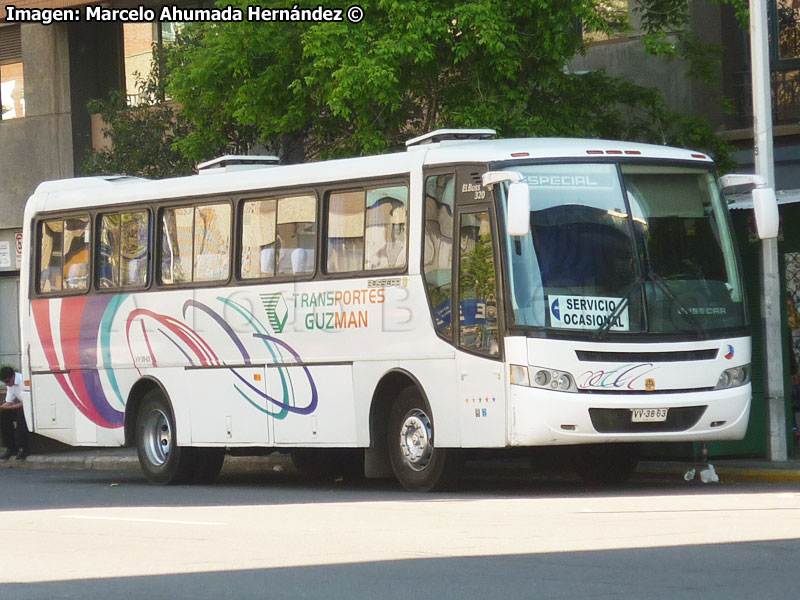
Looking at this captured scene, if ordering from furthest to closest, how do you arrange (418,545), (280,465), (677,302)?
1. (280,465)
2. (677,302)
3. (418,545)

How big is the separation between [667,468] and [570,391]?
3.55 meters

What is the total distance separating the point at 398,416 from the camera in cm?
1559

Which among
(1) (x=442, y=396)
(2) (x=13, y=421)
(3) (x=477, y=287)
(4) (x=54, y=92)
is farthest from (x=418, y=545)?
(4) (x=54, y=92)

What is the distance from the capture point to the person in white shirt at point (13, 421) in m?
25.2

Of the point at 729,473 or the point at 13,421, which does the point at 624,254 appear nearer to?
the point at 729,473

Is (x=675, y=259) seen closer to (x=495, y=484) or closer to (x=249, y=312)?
(x=495, y=484)

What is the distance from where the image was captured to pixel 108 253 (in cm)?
1930

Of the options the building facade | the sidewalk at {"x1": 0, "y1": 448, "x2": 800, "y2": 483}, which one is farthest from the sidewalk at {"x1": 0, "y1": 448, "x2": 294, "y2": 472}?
the building facade

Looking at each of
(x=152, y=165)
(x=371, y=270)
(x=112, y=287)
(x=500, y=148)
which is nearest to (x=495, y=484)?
(x=371, y=270)

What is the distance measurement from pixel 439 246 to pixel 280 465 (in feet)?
23.3

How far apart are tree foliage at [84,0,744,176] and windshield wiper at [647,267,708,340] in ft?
15.7

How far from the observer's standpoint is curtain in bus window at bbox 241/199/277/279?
17.1 meters

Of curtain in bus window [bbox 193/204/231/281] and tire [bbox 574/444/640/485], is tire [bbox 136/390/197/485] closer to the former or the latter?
curtain in bus window [bbox 193/204/231/281]

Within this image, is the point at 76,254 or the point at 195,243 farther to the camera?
the point at 76,254
